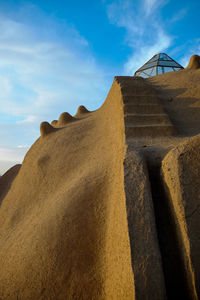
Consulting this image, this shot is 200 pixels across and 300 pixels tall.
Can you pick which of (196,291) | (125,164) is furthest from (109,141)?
(196,291)

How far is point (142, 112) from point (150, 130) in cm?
Answer: 58

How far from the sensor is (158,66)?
10344 mm

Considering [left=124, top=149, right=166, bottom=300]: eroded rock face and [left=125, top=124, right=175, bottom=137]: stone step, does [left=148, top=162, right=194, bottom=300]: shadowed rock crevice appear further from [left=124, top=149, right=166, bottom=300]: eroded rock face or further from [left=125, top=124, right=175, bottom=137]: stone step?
[left=125, top=124, right=175, bottom=137]: stone step

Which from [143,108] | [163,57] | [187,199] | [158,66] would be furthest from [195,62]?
[163,57]

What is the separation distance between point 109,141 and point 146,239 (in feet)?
7.14

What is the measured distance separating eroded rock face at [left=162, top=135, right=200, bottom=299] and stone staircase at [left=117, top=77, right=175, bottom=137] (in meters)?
1.15

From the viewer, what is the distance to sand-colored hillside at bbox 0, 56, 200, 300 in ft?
4.57

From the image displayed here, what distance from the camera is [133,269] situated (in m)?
1.32

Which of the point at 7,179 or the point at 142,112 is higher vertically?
the point at 142,112

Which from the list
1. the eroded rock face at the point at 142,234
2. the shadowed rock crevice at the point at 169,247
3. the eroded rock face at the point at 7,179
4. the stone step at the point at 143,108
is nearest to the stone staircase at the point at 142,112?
the stone step at the point at 143,108

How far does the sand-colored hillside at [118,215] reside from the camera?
139 centimetres

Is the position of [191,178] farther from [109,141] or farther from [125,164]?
[109,141]

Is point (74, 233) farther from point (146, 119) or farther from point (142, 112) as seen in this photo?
point (142, 112)

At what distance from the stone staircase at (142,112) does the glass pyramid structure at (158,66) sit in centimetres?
700
